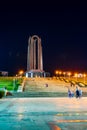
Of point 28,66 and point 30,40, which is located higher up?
point 30,40

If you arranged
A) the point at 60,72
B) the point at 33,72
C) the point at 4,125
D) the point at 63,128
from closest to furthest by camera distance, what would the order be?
the point at 63,128 → the point at 4,125 → the point at 33,72 → the point at 60,72

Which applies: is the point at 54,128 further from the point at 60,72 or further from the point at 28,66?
the point at 60,72

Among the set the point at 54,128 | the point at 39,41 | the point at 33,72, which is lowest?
the point at 54,128

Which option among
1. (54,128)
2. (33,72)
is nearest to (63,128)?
(54,128)

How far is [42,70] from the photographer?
10038cm

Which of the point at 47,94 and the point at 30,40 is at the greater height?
the point at 30,40

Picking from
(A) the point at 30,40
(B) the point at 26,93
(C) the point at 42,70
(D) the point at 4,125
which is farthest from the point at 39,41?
(D) the point at 4,125

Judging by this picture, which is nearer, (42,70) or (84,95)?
(84,95)

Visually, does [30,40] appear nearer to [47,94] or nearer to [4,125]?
[47,94]

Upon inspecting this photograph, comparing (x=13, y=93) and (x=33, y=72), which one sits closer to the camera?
(x=13, y=93)

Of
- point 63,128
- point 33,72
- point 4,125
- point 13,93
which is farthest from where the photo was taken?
point 33,72

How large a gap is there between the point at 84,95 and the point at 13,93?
8993 mm

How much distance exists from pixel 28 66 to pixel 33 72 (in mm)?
3064

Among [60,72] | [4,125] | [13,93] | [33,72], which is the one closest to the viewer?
[4,125]
